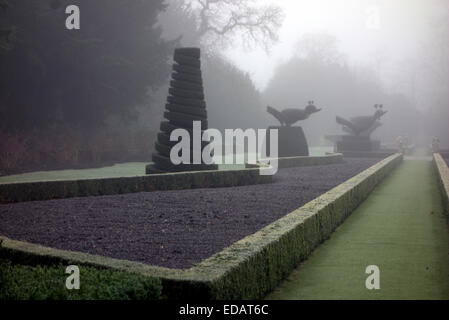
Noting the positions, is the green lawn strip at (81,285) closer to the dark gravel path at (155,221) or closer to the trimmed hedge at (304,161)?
the dark gravel path at (155,221)

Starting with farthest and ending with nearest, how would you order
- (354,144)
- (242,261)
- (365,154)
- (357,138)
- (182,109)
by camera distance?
(357,138)
(354,144)
(365,154)
(182,109)
(242,261)

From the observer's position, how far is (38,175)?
18297 mm

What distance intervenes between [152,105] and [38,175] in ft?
55.8

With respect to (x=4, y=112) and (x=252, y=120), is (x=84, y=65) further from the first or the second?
(x=252, y=120)

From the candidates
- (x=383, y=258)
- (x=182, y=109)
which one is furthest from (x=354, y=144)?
(x=383, y=258)

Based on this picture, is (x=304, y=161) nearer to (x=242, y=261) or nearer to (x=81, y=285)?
(x=242, y=261)

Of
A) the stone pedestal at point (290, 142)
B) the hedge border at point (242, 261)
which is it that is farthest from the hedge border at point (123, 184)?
the stone pedestal at point (290, 142)

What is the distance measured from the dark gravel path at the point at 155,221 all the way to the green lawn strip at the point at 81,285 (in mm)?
1761

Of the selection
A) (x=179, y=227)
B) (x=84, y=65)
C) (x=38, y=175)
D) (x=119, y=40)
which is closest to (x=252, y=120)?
(x=119, y=40)

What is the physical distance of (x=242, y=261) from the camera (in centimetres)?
478

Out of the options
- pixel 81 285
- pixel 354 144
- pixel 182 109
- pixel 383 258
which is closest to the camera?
pixel 81 285

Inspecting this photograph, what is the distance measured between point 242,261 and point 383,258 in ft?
8.62

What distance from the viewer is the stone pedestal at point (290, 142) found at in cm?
2608

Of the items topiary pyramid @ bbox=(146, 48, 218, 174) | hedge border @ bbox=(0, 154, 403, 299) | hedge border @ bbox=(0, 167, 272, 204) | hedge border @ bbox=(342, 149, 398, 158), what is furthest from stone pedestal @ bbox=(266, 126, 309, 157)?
hedge border @ bbox=(0, 154, 403, 299)
